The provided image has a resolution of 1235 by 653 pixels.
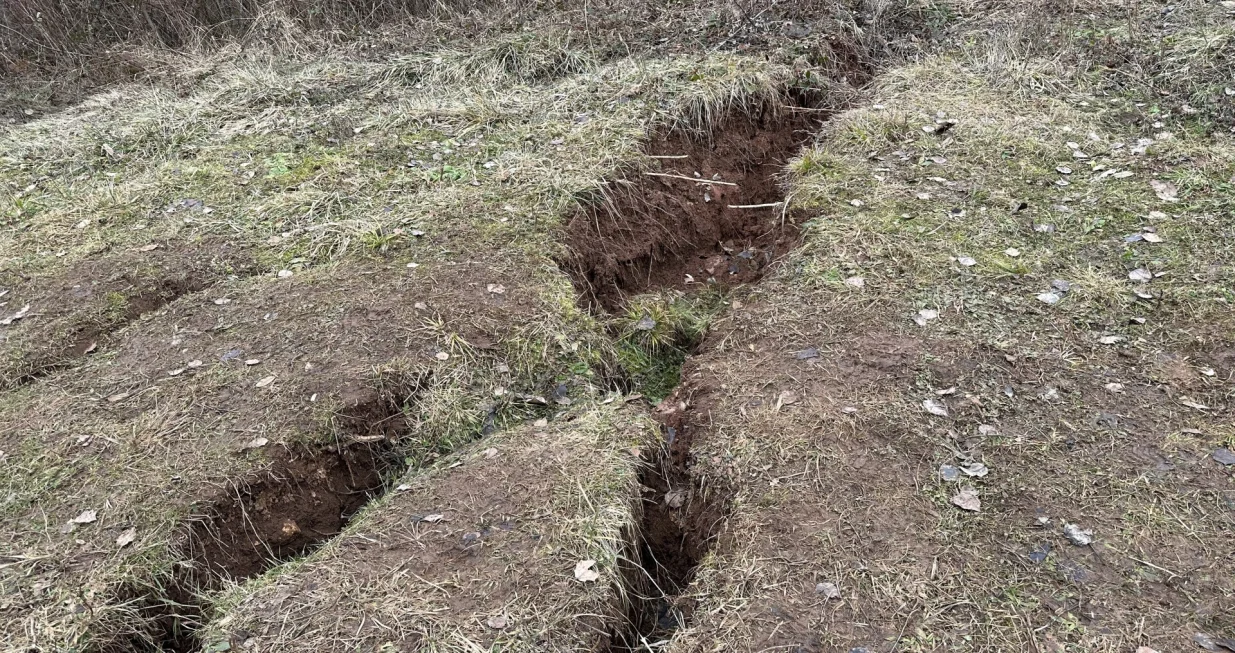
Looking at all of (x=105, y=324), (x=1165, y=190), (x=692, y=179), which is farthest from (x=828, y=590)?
(x=105, y=324)

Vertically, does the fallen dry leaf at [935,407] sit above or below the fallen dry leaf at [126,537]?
below

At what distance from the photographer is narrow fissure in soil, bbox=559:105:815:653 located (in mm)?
2865

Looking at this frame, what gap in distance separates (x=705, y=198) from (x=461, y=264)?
1727mm

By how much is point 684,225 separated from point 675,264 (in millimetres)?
289

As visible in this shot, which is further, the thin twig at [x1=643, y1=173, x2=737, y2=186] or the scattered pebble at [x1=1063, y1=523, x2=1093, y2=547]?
the thin twig at [x1=643, y1=173, x2=737, y2=186]

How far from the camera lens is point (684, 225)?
15.7 ft

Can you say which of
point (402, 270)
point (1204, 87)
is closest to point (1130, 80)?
point (1204, 87)

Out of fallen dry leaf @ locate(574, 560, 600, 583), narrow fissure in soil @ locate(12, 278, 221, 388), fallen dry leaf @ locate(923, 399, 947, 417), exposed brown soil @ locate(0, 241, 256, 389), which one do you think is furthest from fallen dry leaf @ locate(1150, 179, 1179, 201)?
narrow fissure in soil @ locate(12, 278, 221, 388)

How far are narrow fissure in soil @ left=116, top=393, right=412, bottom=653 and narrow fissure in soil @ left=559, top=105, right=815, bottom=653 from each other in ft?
3.75

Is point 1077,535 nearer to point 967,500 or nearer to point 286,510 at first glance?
point 967,500

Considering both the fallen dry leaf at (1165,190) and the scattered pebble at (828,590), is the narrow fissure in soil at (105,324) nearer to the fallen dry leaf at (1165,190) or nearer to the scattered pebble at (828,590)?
the scattered pebble at (828,590)

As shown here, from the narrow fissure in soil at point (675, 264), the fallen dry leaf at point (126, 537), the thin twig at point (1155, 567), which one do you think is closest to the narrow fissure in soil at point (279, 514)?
the fallen dry leaf at point (126, 537)

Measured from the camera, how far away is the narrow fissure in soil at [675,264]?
9.40 feet

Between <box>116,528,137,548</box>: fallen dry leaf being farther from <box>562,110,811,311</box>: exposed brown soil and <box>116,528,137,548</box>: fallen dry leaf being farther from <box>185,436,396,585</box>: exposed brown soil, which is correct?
<box>562,110,811,311</box>: exposed brown soil
